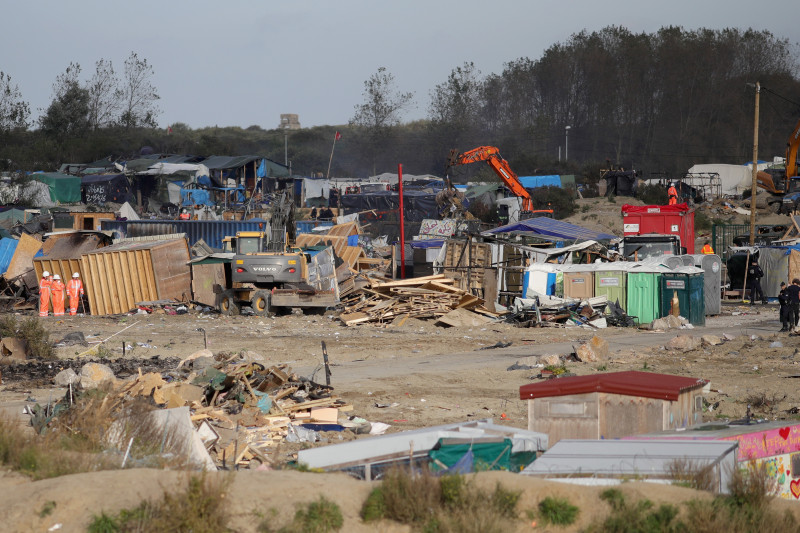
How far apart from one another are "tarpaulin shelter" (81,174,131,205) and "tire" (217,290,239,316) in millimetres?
29457

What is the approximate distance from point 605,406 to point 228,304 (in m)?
16.6

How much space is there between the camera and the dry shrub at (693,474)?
676cm

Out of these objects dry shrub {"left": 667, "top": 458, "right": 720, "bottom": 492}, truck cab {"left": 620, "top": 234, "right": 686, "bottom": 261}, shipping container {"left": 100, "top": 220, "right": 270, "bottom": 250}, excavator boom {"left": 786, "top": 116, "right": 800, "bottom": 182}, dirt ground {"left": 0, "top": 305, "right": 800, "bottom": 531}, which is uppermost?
excavator boom {"left": 786, "top": 116, "right": 800, "bottom": 182}

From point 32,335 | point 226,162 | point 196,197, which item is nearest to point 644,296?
point 32,335

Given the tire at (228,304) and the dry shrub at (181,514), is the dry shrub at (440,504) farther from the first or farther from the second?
the tire at (228,304)

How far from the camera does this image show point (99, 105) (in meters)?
82.9

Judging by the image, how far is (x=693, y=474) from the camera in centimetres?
682

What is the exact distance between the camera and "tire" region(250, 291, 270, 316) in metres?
23.5

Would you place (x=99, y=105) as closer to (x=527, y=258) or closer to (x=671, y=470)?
(x=527, y=258)

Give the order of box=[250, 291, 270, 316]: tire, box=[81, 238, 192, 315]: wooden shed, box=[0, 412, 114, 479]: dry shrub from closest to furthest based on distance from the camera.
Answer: box=[0, 412, 114, 479]: dry shrub
box=[250, 291, 270, 316]: tire
box=[81, 238, 192, 315]: wooden shed

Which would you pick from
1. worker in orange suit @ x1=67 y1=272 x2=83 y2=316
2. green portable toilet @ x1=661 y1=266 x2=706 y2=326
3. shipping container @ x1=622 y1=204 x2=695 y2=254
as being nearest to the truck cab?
shipping container @ x1=622 y1=204 x2=695 y2=254

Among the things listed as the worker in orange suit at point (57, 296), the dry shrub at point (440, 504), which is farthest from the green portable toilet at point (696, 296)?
the dry shrub at point (440, 504)

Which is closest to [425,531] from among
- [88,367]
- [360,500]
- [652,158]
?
[360,500]

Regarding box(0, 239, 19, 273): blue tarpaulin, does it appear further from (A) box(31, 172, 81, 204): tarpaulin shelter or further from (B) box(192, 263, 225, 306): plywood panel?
(A) box(31, 172, 81, 204): tarpaulin shelter
